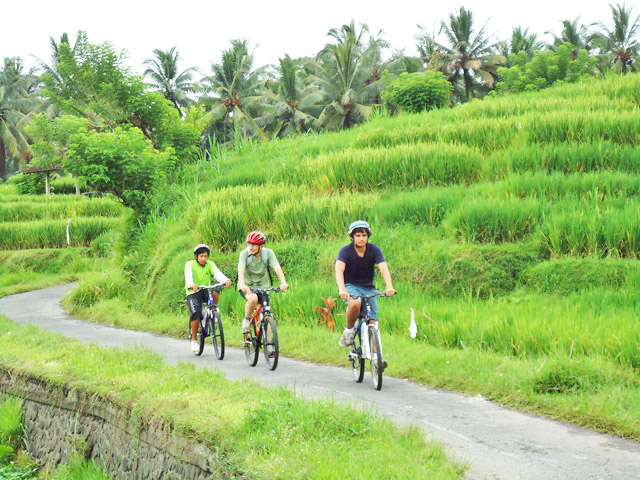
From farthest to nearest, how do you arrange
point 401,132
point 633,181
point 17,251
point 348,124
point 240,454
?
point 348,124
point 17,251
point 401,132
point 633,181
point 240,454

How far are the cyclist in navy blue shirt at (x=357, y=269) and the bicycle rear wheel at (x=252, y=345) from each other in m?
1.77

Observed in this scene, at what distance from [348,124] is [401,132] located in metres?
30.1

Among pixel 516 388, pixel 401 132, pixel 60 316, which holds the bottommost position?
pixel 60 316

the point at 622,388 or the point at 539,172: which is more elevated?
the point at 539,172

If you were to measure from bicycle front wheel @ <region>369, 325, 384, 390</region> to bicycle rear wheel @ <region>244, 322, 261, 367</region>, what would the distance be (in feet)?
7.35

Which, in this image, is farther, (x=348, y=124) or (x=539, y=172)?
(x=348, y=124)

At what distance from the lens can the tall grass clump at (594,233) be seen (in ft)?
38.6

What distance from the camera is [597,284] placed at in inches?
444

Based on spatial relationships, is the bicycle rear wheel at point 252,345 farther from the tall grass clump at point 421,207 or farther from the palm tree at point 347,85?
the palm tree at point 347,85

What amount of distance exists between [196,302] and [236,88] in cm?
4528

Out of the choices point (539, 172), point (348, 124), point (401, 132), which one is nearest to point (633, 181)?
point (539, 172)

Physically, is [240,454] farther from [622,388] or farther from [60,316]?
[60,316]

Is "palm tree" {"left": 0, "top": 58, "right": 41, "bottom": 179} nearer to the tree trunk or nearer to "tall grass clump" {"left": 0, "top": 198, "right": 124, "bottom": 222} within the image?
the tree trunk

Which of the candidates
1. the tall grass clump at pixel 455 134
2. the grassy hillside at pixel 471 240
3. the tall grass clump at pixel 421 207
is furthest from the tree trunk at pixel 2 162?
the tall grass clump at pixel 421 207
